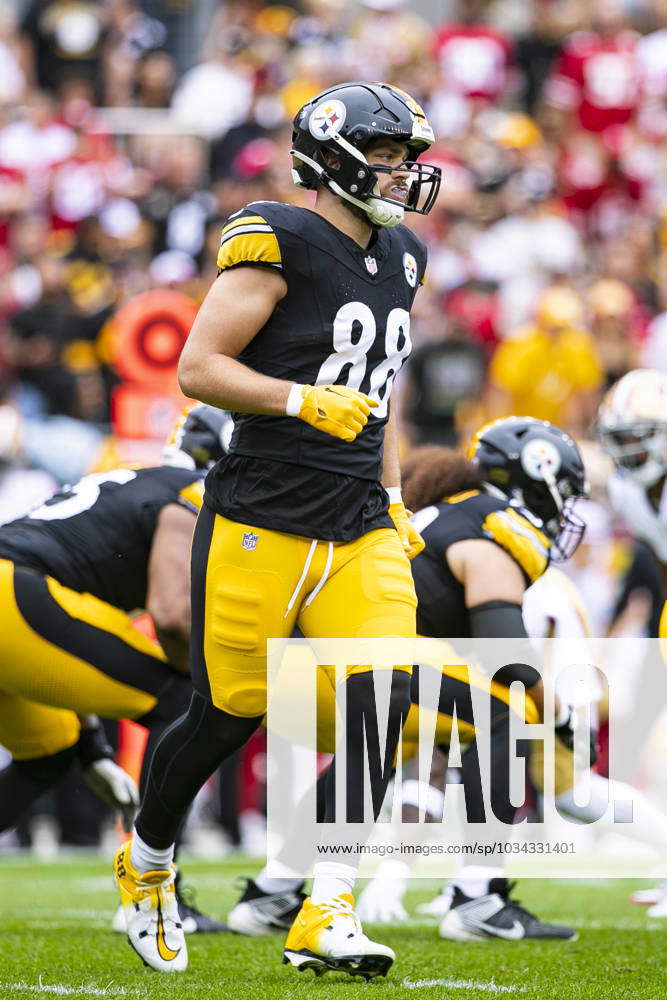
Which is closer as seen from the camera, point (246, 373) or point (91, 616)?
point (246, 373)

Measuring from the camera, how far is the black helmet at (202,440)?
5570 mm

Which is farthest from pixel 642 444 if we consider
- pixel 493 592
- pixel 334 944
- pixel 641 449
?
pixel 334 944

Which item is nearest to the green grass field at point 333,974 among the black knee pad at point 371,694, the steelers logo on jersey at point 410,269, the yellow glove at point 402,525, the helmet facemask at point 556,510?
the black knee pad at point 371,694

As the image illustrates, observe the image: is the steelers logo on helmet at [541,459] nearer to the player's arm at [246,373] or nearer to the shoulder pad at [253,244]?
the player's arm at [246,373]

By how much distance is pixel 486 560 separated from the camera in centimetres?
498

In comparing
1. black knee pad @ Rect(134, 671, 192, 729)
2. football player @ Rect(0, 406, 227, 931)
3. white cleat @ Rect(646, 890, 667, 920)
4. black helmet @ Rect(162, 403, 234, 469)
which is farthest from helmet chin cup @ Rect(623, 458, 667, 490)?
black knee pad @ Rect(134, 671, 192, 729)

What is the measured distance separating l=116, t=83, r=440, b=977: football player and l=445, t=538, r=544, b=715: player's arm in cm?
83

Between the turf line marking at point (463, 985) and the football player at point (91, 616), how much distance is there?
1203mm

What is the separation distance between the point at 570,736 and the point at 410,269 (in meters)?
1.78

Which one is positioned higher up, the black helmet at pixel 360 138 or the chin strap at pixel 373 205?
the black helmet at pixel 360 138

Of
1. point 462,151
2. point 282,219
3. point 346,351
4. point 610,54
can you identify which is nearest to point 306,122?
point 282,219

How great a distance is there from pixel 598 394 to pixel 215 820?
343 centimetres

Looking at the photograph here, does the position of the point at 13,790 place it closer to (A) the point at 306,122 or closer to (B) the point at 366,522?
(B) the point at 366,522

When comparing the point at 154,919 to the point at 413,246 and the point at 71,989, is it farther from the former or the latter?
the point at 413,246
